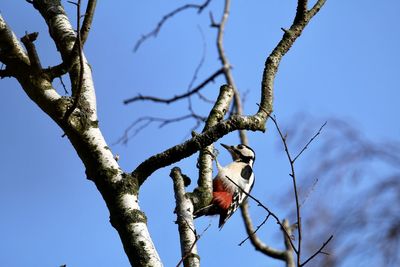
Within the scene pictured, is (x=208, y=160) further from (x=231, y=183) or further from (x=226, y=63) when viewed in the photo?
(x=226, y=63)

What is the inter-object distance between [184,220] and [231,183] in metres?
2.07

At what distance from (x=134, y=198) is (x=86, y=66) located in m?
0.86

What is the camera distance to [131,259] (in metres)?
2.38

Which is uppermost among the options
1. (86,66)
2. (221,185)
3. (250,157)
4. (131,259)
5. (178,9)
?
(178,9)

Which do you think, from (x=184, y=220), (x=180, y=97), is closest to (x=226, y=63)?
(x=180, y=97)

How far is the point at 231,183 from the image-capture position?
16.6ft

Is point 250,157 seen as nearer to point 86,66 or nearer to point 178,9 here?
point 178,9

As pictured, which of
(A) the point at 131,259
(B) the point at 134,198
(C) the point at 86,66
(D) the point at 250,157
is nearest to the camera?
(A) the point at 131,259

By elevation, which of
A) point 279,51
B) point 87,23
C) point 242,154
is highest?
point 242,154

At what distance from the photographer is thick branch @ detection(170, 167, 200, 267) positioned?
8.87ft

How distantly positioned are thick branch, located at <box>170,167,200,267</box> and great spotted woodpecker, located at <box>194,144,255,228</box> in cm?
88

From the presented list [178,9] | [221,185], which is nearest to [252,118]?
[221,185]

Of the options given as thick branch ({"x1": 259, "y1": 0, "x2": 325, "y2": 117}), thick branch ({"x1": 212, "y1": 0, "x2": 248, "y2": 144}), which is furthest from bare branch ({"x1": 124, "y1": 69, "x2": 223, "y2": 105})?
thick branch ({"x1": 259, "y1": 0, "x2": 325, "y2": 117})

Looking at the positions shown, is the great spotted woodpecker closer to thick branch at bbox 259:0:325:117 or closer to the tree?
thick branch at bbox 259:0:325:117
